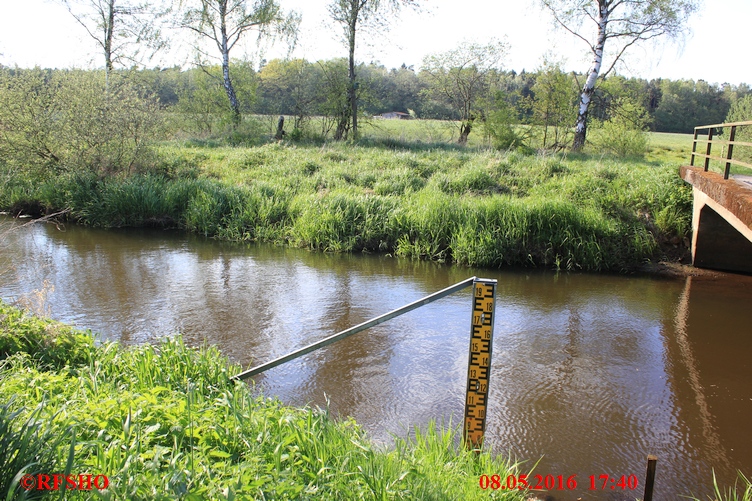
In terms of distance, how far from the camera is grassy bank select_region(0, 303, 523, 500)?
263cm

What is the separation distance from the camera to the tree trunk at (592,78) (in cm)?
2016

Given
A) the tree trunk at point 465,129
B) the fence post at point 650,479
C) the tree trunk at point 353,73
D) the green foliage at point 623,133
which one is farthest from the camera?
the tree trunk at point 465,129

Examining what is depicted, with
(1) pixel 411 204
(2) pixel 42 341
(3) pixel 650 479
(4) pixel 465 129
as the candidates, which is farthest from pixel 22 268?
(4) pixel 465 129

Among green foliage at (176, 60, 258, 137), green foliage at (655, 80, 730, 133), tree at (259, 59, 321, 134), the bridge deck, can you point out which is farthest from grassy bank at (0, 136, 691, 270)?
green foliage at (655, 80, 730, 133)

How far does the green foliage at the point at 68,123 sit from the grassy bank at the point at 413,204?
647mm

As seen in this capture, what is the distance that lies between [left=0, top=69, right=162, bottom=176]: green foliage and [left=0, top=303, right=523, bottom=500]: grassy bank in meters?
13.1

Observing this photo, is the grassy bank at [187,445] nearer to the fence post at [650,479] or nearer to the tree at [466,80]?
the fence post at [650,479]

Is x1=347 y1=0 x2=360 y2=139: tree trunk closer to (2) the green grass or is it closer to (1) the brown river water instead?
(2) the green grass

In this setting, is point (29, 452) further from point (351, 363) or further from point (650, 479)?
point (351, 363)

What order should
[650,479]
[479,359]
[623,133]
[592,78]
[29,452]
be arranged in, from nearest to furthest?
[29,452]
[650,479]
[479,359]
[592,78]
[623,133]

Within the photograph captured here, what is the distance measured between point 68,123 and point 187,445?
15.5 meters

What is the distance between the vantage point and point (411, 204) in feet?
44.3

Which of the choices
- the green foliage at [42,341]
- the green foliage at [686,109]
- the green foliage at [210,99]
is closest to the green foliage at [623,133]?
the green foliage at [210,99]

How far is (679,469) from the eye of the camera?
4637 mm
